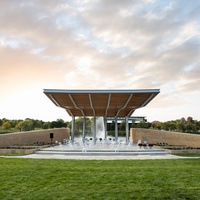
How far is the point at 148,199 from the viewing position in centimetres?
539

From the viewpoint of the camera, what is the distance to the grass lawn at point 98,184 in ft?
18.6

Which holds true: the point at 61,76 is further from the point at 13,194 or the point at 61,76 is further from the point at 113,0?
the point at 13,194

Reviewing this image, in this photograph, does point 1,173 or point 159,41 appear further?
point 159,41

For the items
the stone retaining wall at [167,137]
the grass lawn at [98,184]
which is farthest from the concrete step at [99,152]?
the grass lawn at [98,184]

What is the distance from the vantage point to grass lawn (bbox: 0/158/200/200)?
568cm

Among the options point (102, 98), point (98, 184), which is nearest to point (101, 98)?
point (102, 98)

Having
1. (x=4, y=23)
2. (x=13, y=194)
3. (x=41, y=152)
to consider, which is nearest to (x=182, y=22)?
(x=4, y=23)

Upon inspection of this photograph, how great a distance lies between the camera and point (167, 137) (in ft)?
78.0

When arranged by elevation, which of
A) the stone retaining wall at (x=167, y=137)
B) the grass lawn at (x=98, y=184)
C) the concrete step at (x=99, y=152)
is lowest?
the grass lawn at (x=98, y=184)

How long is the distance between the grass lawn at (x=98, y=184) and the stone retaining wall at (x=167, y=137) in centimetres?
1298

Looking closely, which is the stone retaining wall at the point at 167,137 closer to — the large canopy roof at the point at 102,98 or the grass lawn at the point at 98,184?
the large canopy roof at the point at 102,98

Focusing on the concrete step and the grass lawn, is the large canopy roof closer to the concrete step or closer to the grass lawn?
the concrete step

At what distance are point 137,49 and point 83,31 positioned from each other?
404 cm

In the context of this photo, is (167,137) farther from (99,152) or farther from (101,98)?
(99,152)
